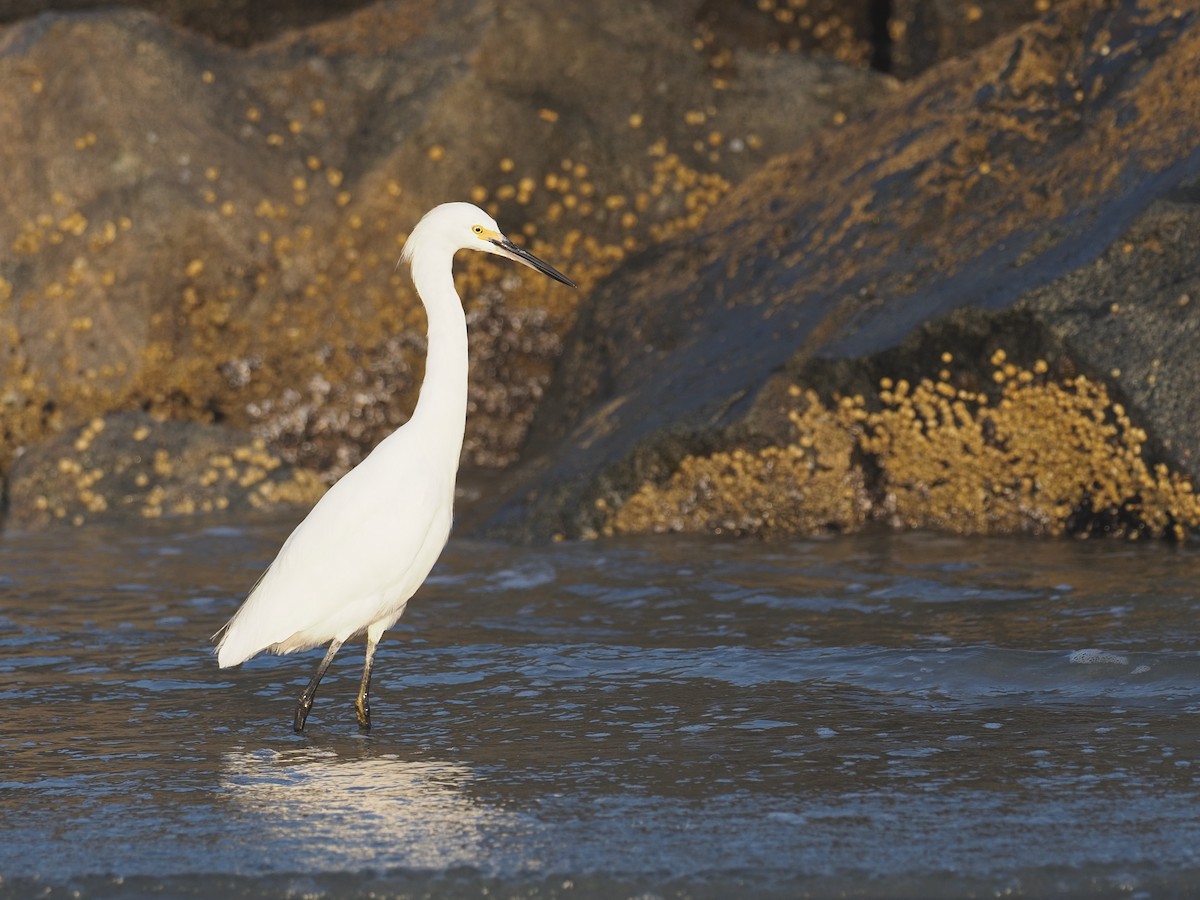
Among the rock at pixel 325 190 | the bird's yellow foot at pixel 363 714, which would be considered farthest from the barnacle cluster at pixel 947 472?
the bird's yellow foot at pixel 363 714

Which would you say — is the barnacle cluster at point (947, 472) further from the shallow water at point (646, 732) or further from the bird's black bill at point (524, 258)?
the bird's black bill at point (524, 258)

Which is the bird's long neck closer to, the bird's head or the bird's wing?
the bird's head

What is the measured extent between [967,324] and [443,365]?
2976 mm

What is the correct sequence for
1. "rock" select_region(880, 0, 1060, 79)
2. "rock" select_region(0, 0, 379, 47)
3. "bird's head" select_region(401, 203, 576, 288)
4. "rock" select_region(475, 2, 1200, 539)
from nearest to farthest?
"bird's head" select_region(401, 203, 576, 288) → "rock" select_region(475, 2, 1200, 539) → "rock" select_region(880, 0, 1060, 79) → "rock" select_region(0, 0, 379, 47)

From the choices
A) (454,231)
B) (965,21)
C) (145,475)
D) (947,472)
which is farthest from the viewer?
(965,21)

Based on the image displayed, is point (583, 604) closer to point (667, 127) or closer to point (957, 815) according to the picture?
point (957, 815)

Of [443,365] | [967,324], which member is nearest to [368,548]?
[443,365]

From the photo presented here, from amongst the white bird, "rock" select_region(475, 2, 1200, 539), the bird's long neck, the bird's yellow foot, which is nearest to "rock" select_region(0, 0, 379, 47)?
"rock" select_region(475, 2, 1200, 539)

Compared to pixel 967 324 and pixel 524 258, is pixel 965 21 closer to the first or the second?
pixel 967 324

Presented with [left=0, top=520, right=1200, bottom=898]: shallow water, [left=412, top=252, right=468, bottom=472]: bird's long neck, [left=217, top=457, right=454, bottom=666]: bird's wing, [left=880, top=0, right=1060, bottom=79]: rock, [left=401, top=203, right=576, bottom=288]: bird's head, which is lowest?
[left=0, top=520, right=1200, bottom=898]: shallow water

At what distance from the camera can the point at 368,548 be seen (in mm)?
5273

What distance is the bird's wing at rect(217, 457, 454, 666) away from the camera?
17.3 ft

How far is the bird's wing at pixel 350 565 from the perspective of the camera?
207 inches

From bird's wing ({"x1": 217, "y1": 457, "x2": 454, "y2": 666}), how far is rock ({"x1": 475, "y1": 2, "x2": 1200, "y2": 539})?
2852mm
